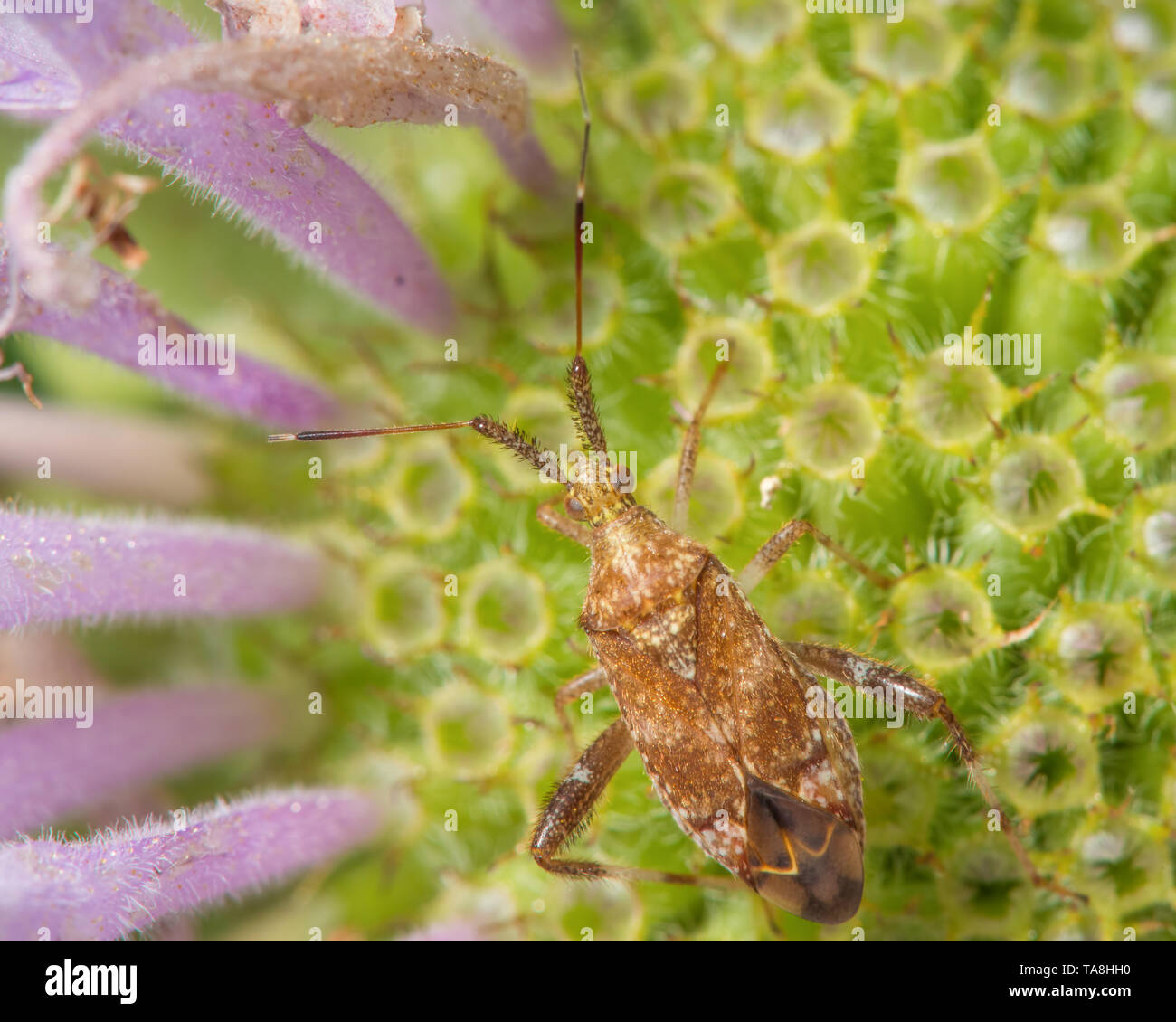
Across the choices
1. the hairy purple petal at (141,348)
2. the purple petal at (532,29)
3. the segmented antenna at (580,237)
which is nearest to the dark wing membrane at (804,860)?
the segmented antenna at (580,237)

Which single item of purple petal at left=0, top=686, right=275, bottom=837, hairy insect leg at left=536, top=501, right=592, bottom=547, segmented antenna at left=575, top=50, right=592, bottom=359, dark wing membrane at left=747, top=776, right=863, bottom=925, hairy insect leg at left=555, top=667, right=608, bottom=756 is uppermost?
segmented antenna at left=575, top=50, right=592, bottom=359

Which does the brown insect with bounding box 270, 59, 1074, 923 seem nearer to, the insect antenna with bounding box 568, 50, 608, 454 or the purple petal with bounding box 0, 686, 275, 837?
the insect antenna with bounding box 568, 50, 608, 454

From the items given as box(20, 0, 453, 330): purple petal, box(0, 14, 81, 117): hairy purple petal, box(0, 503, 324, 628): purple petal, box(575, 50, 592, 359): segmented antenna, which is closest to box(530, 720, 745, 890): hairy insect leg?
box(0, 503, 324, 628): purple petal

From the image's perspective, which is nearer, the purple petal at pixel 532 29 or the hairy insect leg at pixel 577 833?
the hairy insect leg at pixel 577 833

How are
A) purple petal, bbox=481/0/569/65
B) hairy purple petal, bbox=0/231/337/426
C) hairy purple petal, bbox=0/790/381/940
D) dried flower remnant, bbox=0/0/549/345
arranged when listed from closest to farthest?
dried flower remnant, bbox=0/0/549/345 → hairy purple petal, bbox=0/790/381/940 → hairy purple petal, bbox=0/231/337/426 → purple petal, bbox=481/0/569/65

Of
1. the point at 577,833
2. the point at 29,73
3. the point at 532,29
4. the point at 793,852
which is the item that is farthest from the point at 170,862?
the point at 532,29

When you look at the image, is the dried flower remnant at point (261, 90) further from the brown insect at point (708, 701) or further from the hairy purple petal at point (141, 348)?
the brown insect at point (708, 701)
